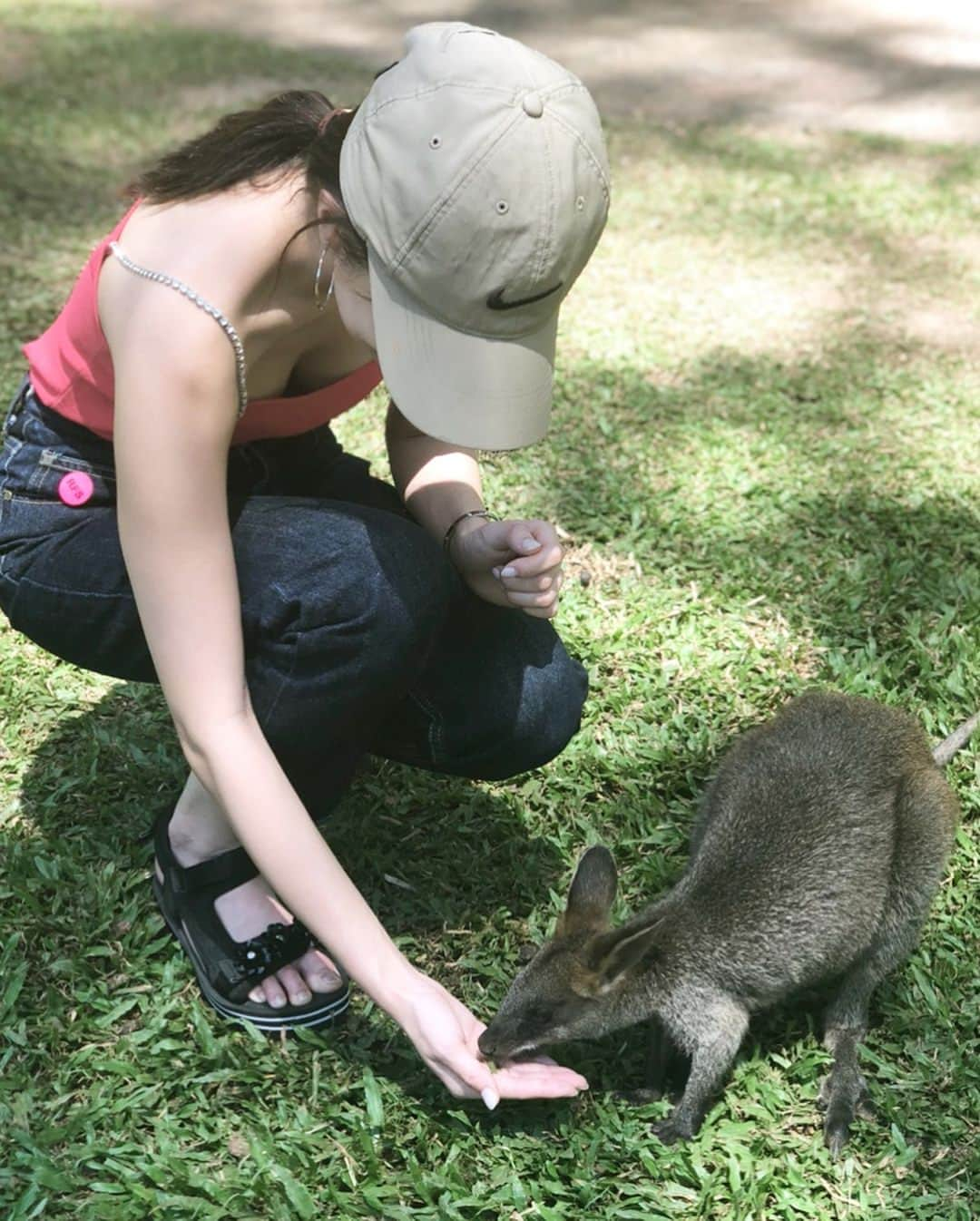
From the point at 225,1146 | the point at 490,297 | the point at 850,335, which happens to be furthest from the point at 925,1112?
the point at 850,335

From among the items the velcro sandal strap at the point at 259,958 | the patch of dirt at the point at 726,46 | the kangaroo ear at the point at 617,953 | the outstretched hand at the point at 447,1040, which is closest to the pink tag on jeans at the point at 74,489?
the velcro sandal strap at the point at 259,958

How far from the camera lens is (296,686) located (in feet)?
5.66

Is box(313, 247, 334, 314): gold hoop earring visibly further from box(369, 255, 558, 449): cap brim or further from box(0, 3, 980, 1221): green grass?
box(0, 3, 980, 1221): green grass

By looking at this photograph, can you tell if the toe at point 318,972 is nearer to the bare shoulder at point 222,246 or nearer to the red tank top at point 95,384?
Answer: the red tank top at point 95,384

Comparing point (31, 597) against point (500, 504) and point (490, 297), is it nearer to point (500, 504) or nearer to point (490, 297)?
point (490, 297)

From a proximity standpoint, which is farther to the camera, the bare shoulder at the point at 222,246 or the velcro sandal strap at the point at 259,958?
the velcro sandal strap at the point at 259,958

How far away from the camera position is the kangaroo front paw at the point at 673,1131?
1762 millimetres

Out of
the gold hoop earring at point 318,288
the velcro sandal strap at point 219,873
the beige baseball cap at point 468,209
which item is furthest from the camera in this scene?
the velcro sandal strap at point 219,873

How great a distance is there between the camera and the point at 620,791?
2.29m

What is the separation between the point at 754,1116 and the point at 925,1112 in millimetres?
219

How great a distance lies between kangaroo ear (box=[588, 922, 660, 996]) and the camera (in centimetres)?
174

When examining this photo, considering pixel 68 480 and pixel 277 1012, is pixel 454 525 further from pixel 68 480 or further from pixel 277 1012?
pixel 277 1012

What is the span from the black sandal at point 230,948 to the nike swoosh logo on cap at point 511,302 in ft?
2.84

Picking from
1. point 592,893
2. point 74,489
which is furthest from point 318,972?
point 74,489
